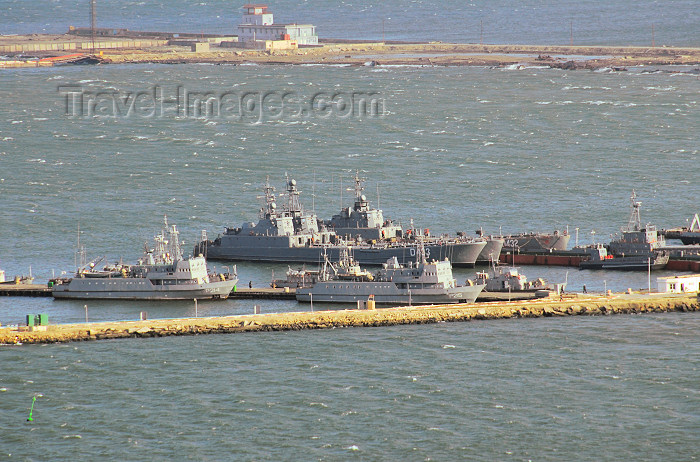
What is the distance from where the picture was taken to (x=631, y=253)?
88625mm

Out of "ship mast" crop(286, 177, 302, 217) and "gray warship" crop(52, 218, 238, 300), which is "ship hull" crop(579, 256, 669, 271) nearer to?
"ship mast" crop(286, 177, 302, 217)

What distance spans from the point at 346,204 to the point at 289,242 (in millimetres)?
15635

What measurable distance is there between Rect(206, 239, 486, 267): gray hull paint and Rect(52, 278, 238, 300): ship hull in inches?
548

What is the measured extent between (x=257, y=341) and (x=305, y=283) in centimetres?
1196

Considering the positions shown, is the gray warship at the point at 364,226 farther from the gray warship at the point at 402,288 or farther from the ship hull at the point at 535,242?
the gray warship at the point at 402,288

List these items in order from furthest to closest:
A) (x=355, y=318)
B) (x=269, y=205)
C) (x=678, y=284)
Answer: (x=269, y=205) < (x=678, y=284) < (x=355, y=318)

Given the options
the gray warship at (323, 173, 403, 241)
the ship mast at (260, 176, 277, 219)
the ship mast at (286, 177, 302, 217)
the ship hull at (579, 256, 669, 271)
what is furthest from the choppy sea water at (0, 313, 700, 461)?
the ship mast at (260, 176, 277, 219)

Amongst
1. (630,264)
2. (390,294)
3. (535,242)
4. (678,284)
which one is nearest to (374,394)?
(390,294)

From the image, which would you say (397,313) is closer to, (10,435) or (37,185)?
(10,435)

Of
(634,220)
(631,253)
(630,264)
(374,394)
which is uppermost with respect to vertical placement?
(634,220)

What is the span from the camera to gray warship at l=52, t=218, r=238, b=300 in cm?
7744

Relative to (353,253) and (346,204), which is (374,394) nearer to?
(353,253)

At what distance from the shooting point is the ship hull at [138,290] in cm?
7738

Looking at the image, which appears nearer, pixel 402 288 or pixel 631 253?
pixel 402 288
